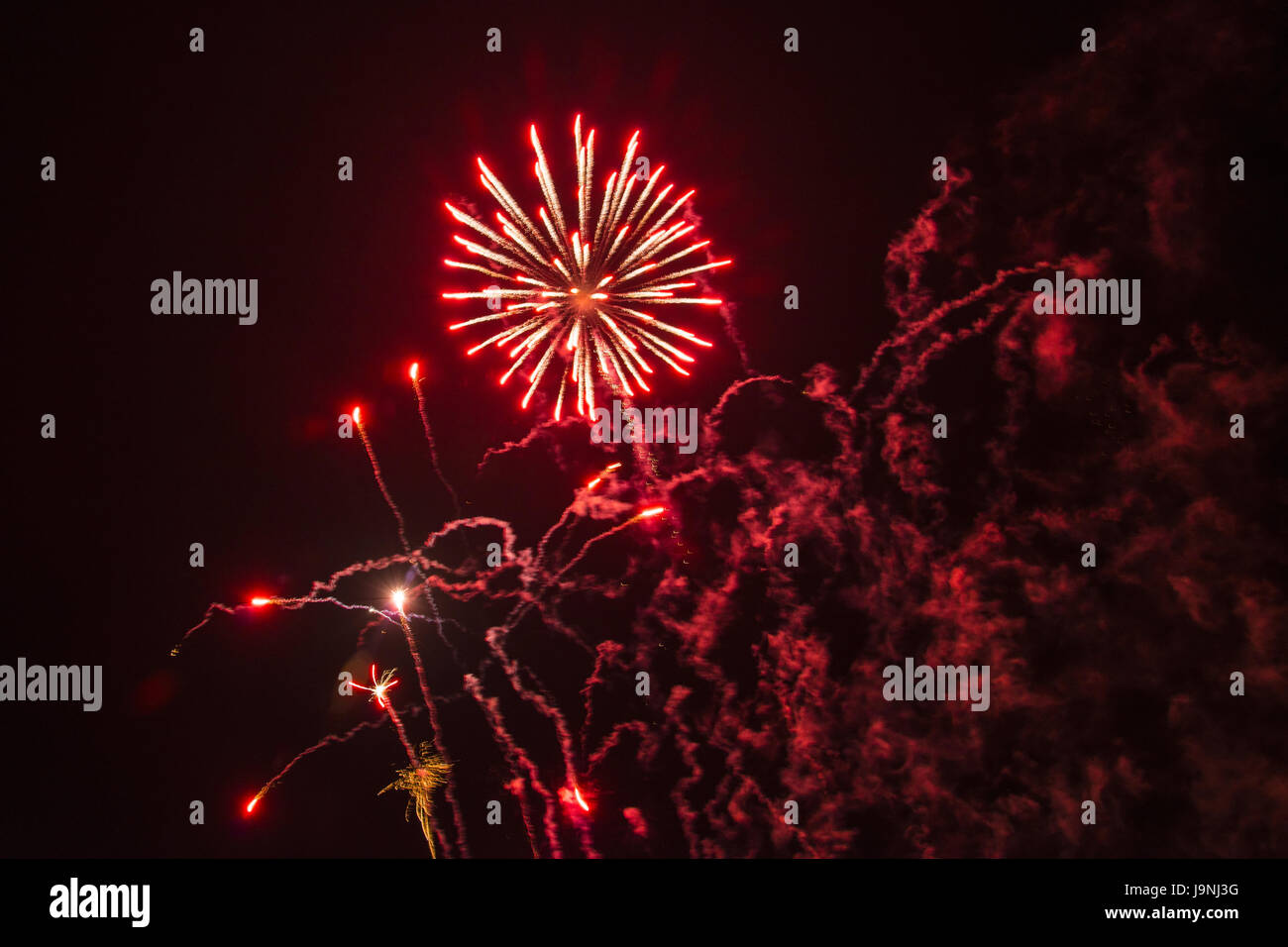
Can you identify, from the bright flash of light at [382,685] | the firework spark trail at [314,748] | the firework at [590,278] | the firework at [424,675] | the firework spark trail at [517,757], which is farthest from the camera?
the firework spark trail at [314,748]

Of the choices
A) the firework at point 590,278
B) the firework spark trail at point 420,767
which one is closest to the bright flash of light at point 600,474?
the firework at point 590,278

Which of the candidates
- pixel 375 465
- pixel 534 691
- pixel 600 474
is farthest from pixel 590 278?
pixel 534 691

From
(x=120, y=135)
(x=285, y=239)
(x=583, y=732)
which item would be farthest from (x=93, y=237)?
(x=583, y=732)

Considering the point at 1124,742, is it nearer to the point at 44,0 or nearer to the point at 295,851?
the point at 295,851

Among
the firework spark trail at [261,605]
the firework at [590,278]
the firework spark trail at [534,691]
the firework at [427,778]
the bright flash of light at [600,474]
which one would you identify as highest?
the firework at [590,278]

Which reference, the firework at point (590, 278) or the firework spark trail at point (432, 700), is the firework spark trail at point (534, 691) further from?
the firework at point (590, 278)

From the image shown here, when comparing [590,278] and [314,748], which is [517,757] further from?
[590,278]
